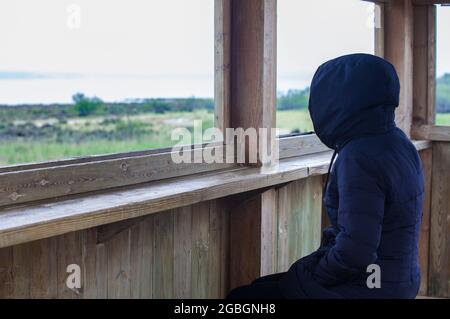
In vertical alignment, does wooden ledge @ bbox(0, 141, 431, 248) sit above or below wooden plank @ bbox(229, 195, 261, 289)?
above

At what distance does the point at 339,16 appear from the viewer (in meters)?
3.91

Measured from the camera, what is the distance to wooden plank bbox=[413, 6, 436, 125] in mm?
4570

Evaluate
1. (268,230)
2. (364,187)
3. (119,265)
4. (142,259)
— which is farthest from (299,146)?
(364,187)

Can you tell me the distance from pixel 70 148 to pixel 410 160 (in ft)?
3.77

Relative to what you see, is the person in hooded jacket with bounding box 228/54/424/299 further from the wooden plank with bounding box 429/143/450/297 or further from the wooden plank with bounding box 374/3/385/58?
the wooden plank with bounding box 429/143/450/297

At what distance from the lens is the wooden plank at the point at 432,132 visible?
450 centimetres

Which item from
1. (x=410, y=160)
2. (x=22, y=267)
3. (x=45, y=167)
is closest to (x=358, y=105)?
(x=410, y=160)

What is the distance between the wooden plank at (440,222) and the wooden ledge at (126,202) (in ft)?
5.57

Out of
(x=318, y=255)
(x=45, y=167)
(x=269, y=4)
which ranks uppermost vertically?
(x=269, y=4)

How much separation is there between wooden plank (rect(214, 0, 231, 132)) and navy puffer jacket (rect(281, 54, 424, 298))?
2.48 ft

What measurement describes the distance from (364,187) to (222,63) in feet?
3.67

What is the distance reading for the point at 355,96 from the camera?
2178 mm

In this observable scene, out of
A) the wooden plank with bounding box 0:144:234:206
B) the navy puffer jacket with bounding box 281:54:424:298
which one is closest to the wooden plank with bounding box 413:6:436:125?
the wooden plank with bounding box 0:144:234:206
